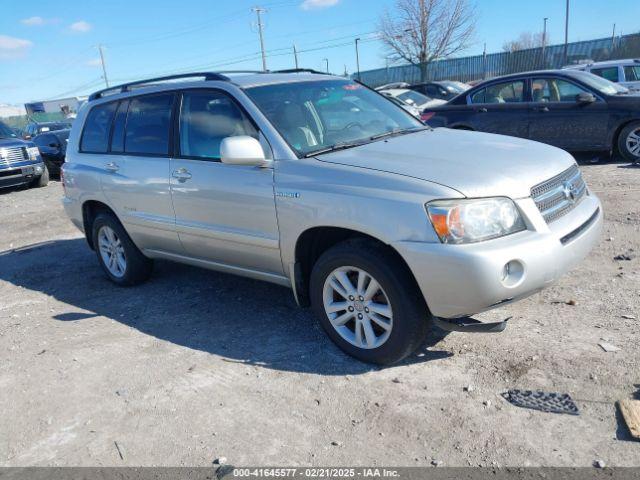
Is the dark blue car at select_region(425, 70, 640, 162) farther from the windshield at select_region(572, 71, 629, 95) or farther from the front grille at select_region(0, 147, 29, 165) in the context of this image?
the front grille at select_region(0, 147, 29, 165)

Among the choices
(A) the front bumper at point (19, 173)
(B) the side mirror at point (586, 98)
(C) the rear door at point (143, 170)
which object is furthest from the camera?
(A) the front bumper at point (19, 173)

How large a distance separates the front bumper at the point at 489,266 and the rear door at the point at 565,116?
6.51 m

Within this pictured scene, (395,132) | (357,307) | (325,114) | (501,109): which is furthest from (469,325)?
(501,109)

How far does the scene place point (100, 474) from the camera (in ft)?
9.38

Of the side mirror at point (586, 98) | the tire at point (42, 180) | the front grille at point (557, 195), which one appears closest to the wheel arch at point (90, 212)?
the front grille at point (557, 195)

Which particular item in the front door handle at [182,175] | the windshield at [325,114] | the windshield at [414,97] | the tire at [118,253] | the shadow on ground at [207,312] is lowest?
the shadow on ground at [207,312]

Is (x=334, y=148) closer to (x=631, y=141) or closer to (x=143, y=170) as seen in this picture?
(x=143, y=170)

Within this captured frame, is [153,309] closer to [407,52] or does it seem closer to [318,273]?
[318,273]

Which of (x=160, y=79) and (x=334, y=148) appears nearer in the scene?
(x=334, y=148)

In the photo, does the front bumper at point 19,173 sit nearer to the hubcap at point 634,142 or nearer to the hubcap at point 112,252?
the hubcap at point 112,252

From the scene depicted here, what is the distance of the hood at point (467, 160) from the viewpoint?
3.20 meters

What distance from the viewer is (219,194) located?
4172 mm

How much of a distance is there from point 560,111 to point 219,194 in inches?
276

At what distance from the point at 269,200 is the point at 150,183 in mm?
1471
